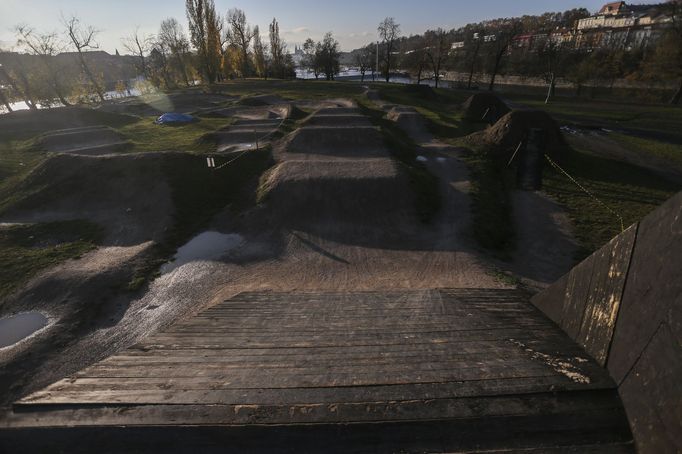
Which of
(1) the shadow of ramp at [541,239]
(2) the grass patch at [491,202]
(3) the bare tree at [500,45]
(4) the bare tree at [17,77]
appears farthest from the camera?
(3) the bare tree at [500,45]

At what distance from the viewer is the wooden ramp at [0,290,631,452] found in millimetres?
3748

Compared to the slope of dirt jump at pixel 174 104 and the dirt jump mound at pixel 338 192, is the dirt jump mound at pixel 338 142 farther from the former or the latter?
the slope of dirt jump at pixel 174 104

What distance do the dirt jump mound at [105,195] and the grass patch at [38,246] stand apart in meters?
0.94

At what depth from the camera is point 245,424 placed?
12.6 feet

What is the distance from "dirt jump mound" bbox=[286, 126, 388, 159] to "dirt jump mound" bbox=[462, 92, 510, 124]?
1888cm

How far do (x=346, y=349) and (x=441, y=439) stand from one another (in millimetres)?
2411

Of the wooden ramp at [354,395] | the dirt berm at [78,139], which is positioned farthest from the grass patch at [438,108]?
the dirt berm at [78,139]

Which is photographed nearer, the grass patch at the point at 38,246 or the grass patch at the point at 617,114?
the grass patch at the point at 38,246

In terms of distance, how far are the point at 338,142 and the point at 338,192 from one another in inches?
341

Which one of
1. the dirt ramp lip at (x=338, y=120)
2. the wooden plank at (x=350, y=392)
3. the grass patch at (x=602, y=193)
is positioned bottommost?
the grass patch at (x=602, y=193)

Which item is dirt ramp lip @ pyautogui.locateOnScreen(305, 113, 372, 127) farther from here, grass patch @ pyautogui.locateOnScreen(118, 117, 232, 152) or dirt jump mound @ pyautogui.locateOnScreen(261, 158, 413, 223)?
dirt jump mound @ pyautogui.locateOnScreen(261, 158, 413, 223)

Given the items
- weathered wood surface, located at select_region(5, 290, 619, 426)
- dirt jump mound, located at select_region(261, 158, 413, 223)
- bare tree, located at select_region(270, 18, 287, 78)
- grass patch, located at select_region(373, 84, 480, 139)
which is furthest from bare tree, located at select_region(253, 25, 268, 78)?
weathered wood surface, located at select_region(5, 290, 619, 426)

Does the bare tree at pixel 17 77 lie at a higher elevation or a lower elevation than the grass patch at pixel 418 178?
higher

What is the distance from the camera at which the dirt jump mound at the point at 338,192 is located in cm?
1864
